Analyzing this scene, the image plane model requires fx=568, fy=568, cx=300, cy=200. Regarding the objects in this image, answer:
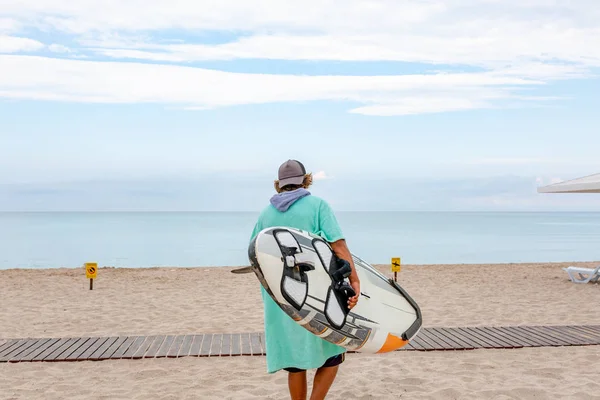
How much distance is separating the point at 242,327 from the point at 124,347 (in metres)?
1.62

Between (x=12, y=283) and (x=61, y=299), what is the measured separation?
259 cm

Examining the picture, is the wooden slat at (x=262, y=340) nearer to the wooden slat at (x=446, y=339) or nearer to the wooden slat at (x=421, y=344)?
the wooden slat at (x=421, y=344)

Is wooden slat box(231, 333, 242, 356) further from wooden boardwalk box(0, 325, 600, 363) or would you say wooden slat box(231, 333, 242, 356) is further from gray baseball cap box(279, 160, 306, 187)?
gray baseball cap box(279, 160, 306, 187)

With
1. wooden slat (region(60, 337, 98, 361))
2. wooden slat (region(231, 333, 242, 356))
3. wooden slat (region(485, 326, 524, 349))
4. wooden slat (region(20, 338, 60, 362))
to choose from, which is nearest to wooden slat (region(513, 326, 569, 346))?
wooden slat (region(485, 326, 524, 349))

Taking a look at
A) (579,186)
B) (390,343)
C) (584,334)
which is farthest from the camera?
(579,186)

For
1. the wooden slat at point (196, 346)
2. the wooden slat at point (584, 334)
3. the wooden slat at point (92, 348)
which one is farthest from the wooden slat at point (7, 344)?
the wooden slat at point (584, 334)

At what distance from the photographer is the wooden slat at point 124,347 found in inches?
218

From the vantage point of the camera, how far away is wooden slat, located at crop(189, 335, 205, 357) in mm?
5586

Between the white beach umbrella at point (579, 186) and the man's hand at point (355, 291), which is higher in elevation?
the white beach umbrella at point (579, 186)

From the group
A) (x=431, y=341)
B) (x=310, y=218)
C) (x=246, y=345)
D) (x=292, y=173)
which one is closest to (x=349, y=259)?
(x=310, y=218)

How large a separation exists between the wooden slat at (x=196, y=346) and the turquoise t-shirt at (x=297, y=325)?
2.60 metres

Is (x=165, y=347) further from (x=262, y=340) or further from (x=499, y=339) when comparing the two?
(x=499, y=339)

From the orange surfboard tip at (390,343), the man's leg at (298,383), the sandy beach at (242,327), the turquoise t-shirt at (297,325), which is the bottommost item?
the sandy beach at (242,327)

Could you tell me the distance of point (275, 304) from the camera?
3.18m
